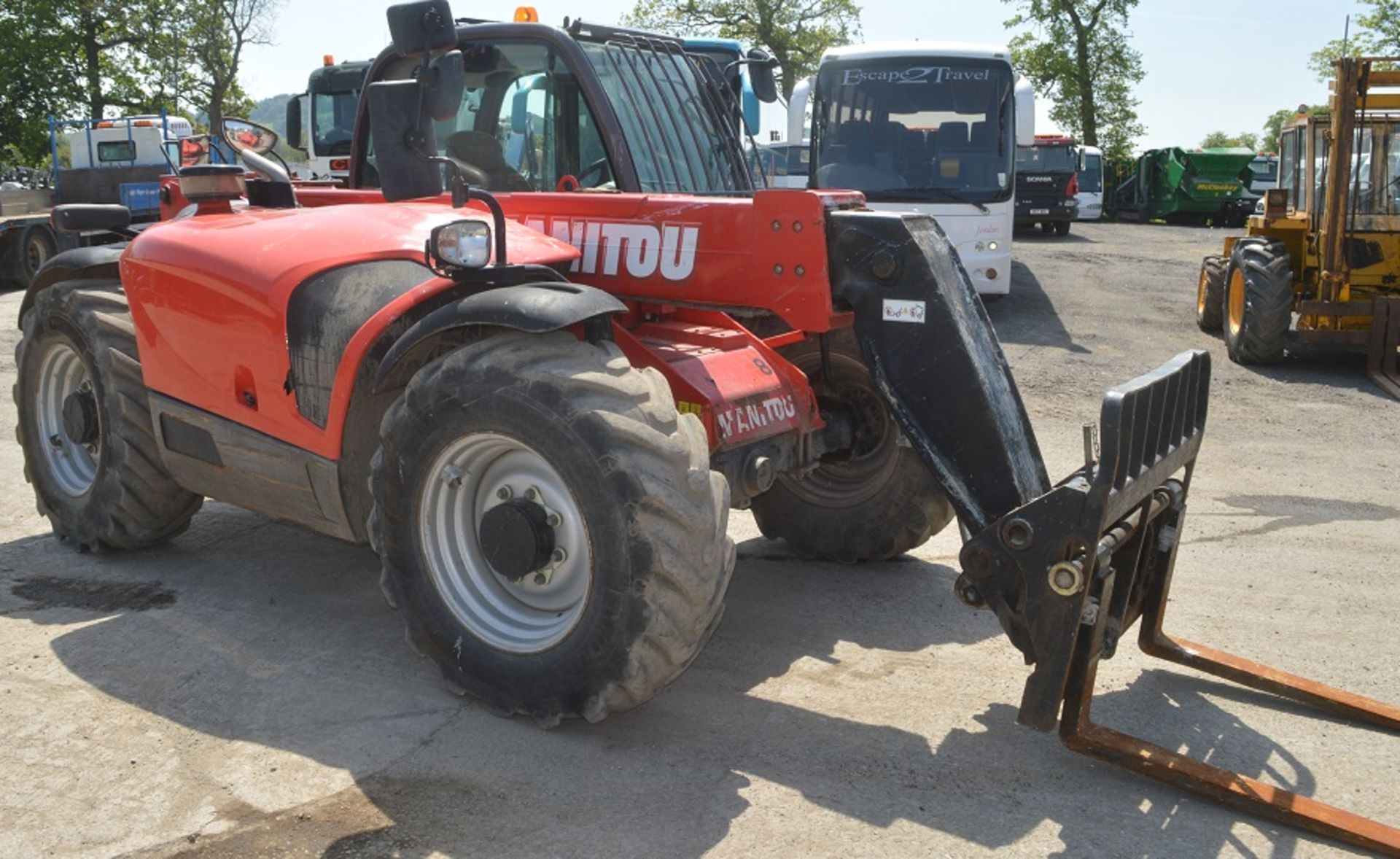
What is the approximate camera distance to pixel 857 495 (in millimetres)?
5734

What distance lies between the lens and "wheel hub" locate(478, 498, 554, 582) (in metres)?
4.07

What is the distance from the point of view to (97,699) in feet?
14.4

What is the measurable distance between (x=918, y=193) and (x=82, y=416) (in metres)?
10.3

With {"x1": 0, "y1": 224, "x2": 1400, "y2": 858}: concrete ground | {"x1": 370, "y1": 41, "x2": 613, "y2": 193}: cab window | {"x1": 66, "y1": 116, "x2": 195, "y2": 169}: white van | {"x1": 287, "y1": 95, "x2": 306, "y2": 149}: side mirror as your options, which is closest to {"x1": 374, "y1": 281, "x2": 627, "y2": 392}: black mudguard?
{"x1": 370, "y1": 41, "x2": 613, "y2": 193}: cab window

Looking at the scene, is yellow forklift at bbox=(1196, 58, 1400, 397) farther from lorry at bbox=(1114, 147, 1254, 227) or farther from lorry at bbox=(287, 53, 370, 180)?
lorry at bbox=(1114, 147, 1254, 227)

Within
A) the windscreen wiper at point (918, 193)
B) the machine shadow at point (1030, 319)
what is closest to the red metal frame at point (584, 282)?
the machine shadow at point (1030, 319)

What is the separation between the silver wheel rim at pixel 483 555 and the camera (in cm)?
415

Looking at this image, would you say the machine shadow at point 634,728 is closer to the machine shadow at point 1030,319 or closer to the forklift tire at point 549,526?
the forklift tire at point 549,526

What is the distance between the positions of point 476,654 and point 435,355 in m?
1.05

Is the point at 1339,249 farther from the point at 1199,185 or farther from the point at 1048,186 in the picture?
the point at 1199,185

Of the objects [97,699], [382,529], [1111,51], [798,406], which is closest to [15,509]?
[97,699]

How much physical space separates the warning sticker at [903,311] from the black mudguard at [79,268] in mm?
3602

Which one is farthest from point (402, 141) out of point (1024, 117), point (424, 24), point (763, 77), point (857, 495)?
point (1024, 117)

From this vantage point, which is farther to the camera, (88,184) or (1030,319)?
(88,184)
